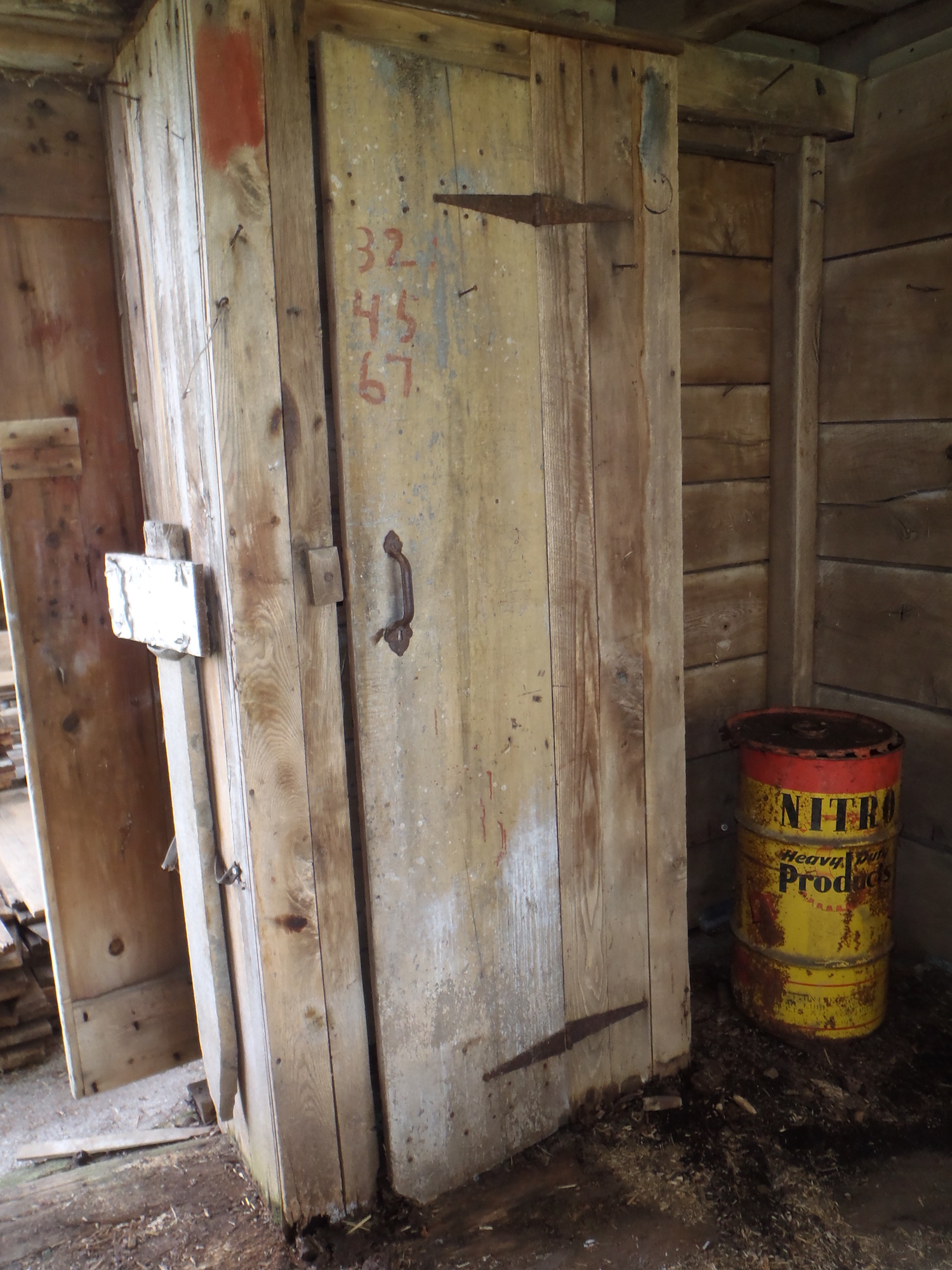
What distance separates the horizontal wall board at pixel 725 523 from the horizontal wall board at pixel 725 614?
0.04 metres

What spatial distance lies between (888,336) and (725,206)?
585mm

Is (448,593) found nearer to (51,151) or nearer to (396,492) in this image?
(396,492)

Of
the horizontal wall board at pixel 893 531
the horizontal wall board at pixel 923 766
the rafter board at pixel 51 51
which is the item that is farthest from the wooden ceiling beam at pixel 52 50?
the horizontal wall board at pixel 923 766

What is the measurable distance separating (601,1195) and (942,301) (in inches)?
93.6

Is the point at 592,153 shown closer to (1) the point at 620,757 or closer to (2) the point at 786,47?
(2) the point at 786,47

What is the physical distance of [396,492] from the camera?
195 centimetres

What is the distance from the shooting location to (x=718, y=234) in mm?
2811

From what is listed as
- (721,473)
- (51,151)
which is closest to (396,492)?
(51,151)

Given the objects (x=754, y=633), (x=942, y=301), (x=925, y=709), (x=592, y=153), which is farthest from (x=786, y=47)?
(x=925, y=709)

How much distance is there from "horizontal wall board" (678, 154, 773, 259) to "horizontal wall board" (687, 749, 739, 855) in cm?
148

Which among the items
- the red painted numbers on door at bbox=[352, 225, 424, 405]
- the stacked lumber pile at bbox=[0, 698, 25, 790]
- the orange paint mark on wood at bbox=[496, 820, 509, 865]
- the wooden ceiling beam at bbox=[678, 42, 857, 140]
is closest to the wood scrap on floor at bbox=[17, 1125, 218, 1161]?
the orange paint mark on wood at bbox=[496, 820, 509, 865]

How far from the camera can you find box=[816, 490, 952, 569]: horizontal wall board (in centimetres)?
277

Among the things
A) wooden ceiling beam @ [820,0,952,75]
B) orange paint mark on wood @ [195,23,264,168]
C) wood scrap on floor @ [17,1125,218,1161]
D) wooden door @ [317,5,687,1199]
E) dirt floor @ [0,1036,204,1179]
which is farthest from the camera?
wooden ceiling beam @ [820,0,952,75]

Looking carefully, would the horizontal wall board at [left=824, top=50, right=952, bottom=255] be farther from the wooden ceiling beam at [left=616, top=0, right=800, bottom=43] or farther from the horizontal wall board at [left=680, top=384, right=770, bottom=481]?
the horizontal wall board at [left=680, top=384, right=770, bottom=481]
